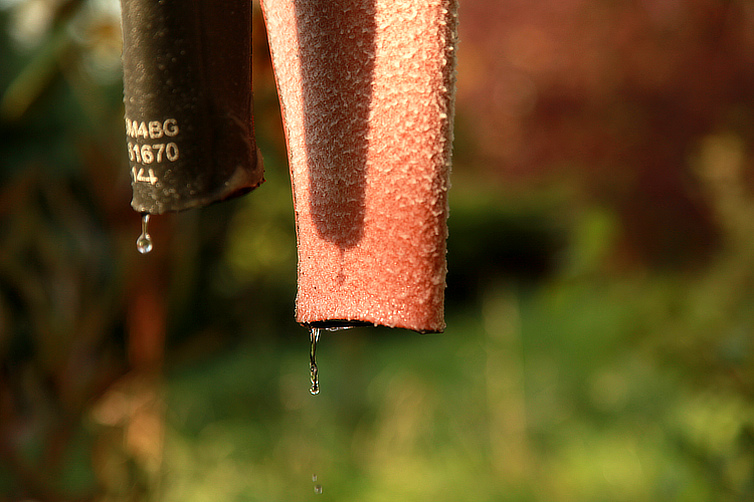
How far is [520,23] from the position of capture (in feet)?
12.4

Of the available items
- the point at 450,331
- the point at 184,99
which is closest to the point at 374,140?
the point at 184,99

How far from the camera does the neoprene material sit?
0.43 metres

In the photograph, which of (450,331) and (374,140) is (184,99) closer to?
(374,140)

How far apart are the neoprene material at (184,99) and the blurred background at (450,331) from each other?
2.82 ft

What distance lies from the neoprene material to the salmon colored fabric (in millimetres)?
69

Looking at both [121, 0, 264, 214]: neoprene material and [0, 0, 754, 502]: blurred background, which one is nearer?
[121, 0, 264, 214]: neoprene material

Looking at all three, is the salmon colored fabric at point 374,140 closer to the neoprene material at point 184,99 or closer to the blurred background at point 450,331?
the neoprene material at point 184,99

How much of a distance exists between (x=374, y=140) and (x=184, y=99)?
140 millimetres

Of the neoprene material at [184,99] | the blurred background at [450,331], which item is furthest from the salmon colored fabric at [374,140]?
the blurred background at [450,331]

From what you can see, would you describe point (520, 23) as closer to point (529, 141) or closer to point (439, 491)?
point (529, 141)

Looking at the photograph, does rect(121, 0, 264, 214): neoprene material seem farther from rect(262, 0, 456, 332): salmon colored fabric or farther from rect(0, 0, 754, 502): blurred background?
rect(0, 0, 754, 502): blurred background

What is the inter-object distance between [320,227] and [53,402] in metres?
1.57

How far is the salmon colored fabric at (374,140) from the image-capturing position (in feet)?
1.57

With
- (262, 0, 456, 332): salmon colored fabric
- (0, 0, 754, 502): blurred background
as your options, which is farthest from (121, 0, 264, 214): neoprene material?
(0, 0, 754, 502): blurred background
